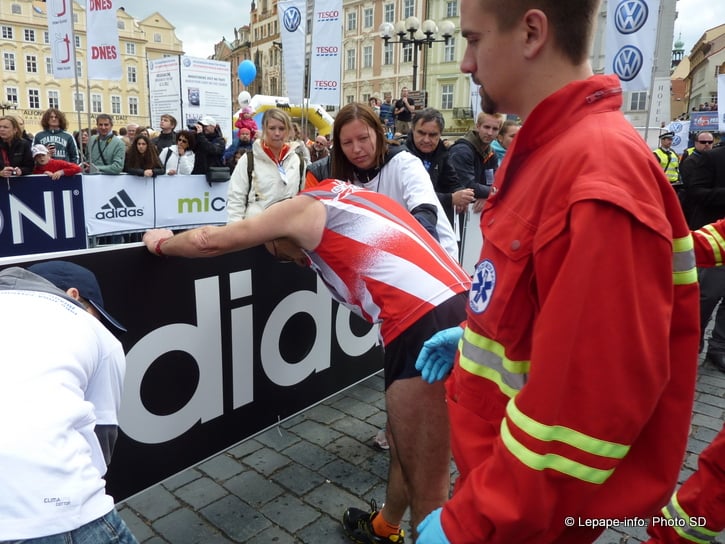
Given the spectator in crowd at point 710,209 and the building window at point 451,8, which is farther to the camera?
the building window at point 451,8

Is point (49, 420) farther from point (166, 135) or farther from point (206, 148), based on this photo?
point (166, 135)

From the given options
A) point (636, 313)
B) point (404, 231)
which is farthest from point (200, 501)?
point (636, 313)

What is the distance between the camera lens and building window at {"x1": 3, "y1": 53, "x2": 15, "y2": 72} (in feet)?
224

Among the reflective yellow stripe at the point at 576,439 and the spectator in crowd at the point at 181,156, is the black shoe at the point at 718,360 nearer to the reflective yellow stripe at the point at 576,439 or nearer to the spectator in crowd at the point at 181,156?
the reflective yellow stripe at the point at 576,439

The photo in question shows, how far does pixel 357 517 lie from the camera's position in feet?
9.44

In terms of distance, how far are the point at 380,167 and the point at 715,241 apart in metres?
1.98

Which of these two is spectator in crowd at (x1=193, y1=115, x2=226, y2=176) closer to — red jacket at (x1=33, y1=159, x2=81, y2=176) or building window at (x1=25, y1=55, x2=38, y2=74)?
red jacket at (x1=33, y1=159, x2=81, y2=176)

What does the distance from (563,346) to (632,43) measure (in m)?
9.91

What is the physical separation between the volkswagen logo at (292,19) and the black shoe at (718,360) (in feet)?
32.6

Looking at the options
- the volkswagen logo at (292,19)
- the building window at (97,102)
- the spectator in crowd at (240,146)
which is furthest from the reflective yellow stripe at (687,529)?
the building window at (97,102)

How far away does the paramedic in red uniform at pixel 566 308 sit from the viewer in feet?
2.90

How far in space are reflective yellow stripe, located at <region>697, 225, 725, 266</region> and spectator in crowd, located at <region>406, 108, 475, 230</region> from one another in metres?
3.41

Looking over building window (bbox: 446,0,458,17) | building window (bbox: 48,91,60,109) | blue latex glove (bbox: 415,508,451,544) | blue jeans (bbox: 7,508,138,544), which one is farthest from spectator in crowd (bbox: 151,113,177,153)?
building window (bbox: 48,91,60,109)

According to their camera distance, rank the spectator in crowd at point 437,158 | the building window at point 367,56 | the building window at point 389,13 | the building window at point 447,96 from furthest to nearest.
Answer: the building window at point 367,56, the building window at point 389,13, the building window at point 447,96, the spectator in crowd at point 437,158
